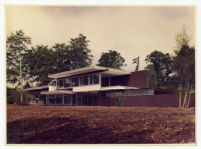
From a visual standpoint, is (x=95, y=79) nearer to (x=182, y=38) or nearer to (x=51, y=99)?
(x=51, y=99)

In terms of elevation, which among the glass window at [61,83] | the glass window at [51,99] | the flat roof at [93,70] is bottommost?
the glass window at [51,99]

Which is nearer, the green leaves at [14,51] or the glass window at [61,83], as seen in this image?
the green leaves at [14,51]

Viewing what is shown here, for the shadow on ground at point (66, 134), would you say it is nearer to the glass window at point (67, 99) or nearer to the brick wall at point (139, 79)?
the brick wall at point (139, 79)

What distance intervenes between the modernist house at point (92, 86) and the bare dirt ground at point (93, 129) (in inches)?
487

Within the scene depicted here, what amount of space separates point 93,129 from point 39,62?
13040 mm

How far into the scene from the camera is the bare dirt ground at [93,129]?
37.9 feet

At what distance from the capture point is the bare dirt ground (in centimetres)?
1156

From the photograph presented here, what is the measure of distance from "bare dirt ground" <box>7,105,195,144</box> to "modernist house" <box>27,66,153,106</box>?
12.4 meters

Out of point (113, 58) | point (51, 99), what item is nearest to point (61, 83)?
point (51, 99)

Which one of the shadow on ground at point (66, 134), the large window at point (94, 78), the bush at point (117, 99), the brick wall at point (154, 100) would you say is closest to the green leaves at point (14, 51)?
the shadow on ground at point (66, 134)

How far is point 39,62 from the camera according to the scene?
23250 millimetres
